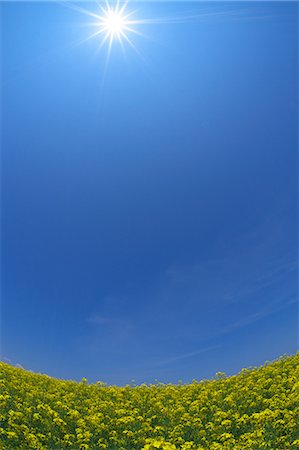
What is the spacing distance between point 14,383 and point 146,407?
4.96 m

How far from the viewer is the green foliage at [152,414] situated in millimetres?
10375

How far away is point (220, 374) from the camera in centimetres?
1683

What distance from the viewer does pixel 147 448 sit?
8.12 m

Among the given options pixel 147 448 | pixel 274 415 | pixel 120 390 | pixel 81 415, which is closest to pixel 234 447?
pixel 274 415

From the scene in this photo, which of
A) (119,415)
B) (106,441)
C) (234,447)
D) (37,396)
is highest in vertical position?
(37,396)

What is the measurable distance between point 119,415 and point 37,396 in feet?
9.66

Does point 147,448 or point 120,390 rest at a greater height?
point 120,390

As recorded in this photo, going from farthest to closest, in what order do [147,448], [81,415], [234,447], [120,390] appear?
1. [120,390]
2. [81,415]
3. [234,447]
4. [147,448]

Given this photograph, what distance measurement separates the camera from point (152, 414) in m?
13.1

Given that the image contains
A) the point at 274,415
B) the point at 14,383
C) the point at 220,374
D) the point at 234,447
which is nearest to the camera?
the point at 234,447

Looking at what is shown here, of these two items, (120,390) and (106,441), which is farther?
(120,390)

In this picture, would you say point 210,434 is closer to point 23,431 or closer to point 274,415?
point 274,415

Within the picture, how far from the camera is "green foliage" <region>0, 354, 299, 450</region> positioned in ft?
34.0

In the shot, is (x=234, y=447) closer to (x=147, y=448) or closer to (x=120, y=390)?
(x=147, y=448)
